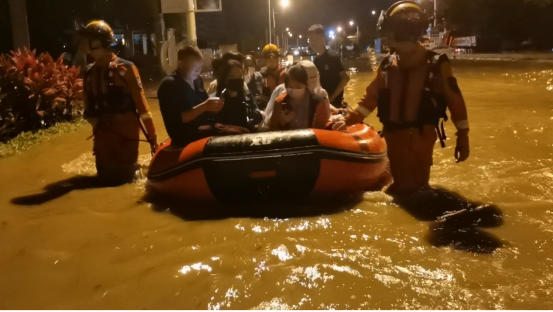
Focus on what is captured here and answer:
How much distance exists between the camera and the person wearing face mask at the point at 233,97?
17.9 feet

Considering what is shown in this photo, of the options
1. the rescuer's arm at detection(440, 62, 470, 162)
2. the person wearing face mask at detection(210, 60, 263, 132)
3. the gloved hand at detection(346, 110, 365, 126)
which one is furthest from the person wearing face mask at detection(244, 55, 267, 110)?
the rescuer's arm at detection(440, 62, 470, 162)

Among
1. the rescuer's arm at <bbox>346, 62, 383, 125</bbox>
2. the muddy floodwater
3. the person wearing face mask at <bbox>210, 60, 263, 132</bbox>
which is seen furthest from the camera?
the person wearing face mask at <bbox>210, 60, 263, 132</bbox>

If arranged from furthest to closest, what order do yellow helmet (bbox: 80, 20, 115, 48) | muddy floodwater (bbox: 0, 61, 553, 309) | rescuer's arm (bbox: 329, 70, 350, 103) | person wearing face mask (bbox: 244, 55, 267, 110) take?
1. person wearing face mask (bbox: 244, 55, 267, 110)
2. rescuer's arm (bbox: 329, 70, 350, 103)
3. yellow helmet (bbox: 80, 20, 115, 48)
4. muddy floodwater (bbox: 0, 61, 553, 309)

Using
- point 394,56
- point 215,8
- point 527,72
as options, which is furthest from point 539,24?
point 394,56

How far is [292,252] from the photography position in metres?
3.95

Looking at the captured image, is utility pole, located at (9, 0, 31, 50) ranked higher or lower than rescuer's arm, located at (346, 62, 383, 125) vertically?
higher

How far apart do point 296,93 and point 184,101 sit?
3.73 feet

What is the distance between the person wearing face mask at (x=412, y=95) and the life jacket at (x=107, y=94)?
2.60 meters

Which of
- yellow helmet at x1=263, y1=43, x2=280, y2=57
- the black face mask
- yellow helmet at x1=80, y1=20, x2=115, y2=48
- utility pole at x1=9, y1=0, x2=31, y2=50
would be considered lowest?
the black face mask

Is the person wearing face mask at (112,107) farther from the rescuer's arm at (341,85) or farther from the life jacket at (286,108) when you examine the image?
the rescuer's arm at (341,85)

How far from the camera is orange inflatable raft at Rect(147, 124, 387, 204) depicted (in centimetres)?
479

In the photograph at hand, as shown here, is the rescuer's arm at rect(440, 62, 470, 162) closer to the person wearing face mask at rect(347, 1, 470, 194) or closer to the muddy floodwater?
the person wearing face mask at rect(347, 1, 470, 194)

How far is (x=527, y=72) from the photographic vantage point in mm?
18031

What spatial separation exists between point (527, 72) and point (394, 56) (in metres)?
15.2
